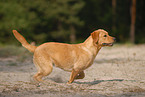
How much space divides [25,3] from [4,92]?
1013 inches

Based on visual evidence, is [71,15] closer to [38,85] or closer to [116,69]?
[116,69]

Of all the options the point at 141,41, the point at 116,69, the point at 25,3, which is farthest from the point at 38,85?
the point at 25,3

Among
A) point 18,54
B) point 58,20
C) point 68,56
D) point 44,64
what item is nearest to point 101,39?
point 68,56

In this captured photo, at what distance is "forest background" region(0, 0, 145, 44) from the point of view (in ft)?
80.9

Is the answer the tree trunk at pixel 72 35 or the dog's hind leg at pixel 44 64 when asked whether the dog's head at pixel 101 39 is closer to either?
the dog's hind leg at pixel 44 64

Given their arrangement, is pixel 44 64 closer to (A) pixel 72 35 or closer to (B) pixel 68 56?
(B) pixel 68 56

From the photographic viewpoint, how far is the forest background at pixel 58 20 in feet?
80.9

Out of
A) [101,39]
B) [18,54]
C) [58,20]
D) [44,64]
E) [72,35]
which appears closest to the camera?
[44,64]

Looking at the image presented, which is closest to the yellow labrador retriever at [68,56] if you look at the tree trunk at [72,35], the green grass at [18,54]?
the green grass at [18,54]

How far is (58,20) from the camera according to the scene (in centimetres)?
3188

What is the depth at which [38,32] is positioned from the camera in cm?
3116

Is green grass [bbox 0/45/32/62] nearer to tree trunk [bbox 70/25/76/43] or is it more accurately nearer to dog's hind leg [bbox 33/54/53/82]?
dog's hind leg [bbox 33/54/53/82]

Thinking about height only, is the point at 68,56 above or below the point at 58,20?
above

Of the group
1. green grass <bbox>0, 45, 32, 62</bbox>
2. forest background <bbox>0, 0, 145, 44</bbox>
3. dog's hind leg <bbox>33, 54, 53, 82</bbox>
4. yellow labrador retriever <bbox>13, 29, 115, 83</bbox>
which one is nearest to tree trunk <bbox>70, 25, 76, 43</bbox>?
forest background <bbox>0, 0, 145, 44</bbox>
